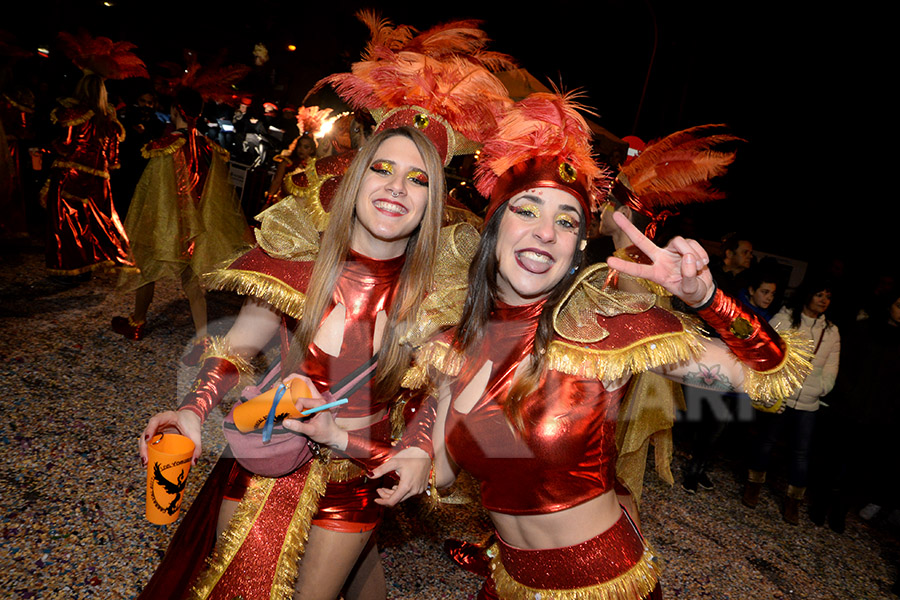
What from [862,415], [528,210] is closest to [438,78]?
[528,210]

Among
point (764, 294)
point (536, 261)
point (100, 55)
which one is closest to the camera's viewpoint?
point (536, 261)

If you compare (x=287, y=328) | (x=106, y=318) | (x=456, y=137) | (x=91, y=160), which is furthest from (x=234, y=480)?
Answer: (x=91, y=160)

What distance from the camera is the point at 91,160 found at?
550 centimetres

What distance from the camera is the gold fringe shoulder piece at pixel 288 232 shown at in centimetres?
195

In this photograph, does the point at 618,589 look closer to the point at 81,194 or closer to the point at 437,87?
the point at 437,87

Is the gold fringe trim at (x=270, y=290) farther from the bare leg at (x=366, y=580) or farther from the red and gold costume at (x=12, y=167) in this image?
the red and gold costume at (x=12, y=167)

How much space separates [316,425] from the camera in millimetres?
1571

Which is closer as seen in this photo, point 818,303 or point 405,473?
point 405,473

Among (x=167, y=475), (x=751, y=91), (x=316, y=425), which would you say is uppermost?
(x=751, y=91)

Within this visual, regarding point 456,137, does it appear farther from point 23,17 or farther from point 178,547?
point 23,17

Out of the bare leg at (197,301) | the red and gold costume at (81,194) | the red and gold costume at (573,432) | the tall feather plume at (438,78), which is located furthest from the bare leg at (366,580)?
the red and gold costume at (81,194)

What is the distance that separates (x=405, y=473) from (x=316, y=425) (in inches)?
13.9

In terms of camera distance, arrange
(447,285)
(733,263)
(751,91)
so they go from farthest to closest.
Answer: (751,91)
(733,263)
(447,285)

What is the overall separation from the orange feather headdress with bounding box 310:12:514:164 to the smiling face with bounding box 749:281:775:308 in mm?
3738
